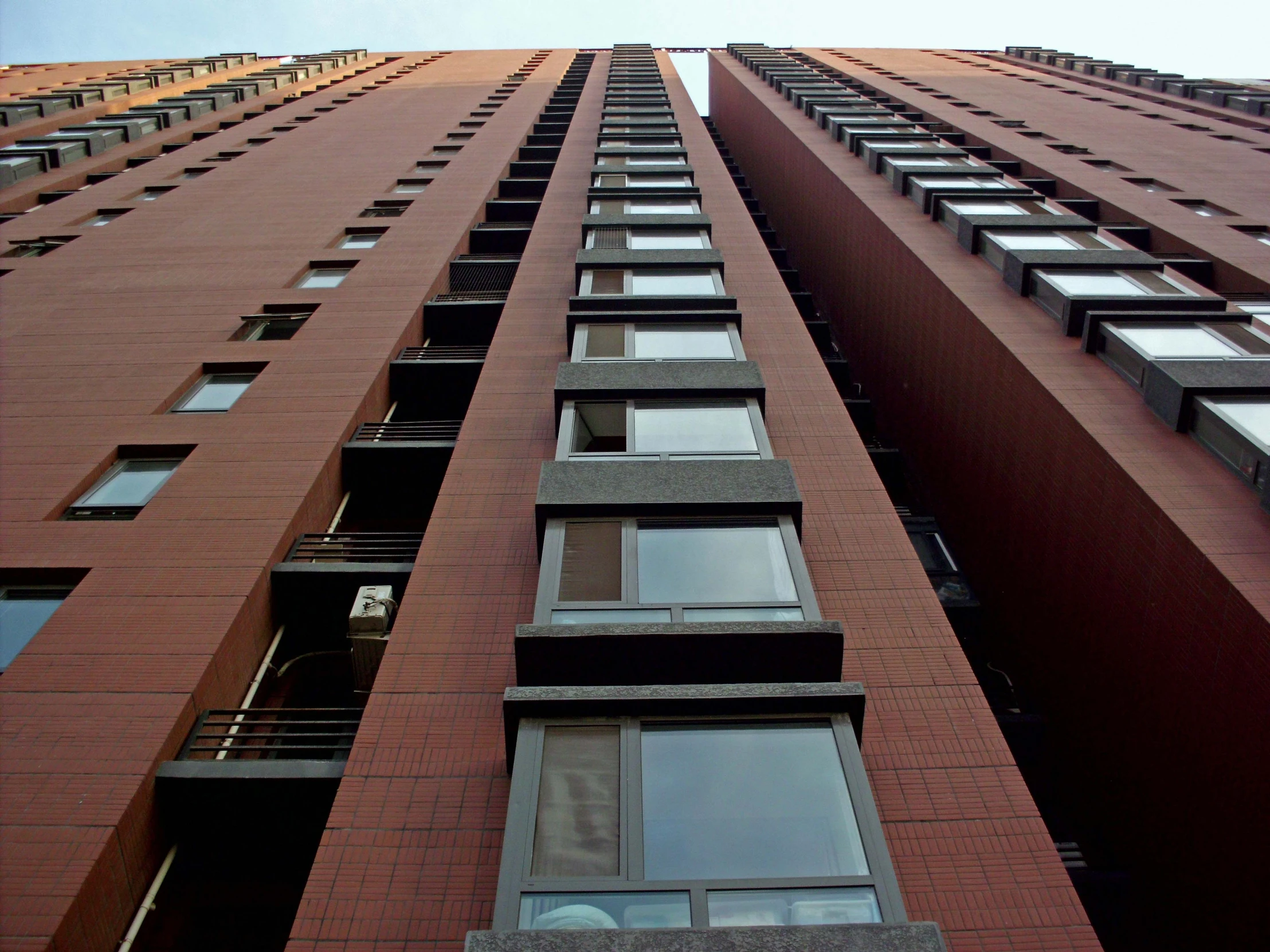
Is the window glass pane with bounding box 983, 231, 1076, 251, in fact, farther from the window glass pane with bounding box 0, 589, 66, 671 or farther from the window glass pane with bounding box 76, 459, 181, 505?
the window glass pane with bounding box 0, 589, 66, 671

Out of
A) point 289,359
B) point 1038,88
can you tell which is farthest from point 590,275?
point 1038,88

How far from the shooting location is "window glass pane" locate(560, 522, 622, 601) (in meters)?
9.23

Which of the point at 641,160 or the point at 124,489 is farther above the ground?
the point at 641,160

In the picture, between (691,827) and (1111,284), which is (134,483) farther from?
(1111,284)

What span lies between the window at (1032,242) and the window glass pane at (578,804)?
55.8ft

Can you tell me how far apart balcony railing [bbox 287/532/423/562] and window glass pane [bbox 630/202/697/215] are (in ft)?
39.4

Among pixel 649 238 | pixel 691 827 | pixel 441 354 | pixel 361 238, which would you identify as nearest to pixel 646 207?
pixel 649 238

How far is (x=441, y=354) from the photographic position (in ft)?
63.1

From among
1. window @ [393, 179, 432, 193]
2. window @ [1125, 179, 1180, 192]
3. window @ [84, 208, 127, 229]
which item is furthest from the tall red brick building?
window @ [393, 179, 432, 193]

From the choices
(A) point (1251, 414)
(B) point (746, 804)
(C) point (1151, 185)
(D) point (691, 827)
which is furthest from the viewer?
(C) point (1151, 185)

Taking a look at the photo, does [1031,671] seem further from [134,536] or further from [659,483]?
[134,536]

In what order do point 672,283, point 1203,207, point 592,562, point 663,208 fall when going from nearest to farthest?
point 592,562 < point 672,283 < point 663,208 < point 1203,207

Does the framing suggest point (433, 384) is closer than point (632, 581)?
No

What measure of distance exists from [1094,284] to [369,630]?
1659 cm
